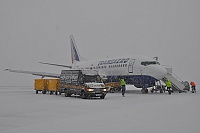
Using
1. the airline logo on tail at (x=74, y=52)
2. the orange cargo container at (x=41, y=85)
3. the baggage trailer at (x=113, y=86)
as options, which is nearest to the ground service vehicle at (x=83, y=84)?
the orange cargo container at (x=41, y=85)

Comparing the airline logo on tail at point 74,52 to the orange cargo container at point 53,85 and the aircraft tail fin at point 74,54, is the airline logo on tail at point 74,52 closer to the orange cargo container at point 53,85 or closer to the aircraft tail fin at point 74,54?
the aircraft tail fin at point 74,54

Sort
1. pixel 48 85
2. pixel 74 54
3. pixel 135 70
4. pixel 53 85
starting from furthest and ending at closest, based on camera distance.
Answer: pixel 74 54
pixel 135 70
pixel 48 85
pixel 53 85

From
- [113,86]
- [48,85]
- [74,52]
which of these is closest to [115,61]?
[113,86]

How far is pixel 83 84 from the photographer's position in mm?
20422

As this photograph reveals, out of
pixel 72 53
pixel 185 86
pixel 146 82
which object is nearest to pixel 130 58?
pixel 146 82

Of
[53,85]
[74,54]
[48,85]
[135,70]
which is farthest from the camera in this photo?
[74,54]

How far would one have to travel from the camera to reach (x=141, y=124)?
854 cm

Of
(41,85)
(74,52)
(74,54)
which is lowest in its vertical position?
(41,85)

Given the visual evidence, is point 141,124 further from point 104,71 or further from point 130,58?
point 104,71

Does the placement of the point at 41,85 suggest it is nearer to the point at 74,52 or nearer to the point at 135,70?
the point at 135,70

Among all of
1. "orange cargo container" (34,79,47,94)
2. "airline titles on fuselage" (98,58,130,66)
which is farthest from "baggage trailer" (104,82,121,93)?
"orange cargo container" (34,79,47,94)

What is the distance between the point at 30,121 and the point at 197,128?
5531mm

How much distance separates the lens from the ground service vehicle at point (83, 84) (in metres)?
19.8

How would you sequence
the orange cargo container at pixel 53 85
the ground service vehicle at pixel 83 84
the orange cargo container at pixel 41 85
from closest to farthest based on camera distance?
1. the ground service vehicle at pixel 83 84
2. the orange cargo container at pixel 53 85
3. the orange cargo container at pixel 41 85
